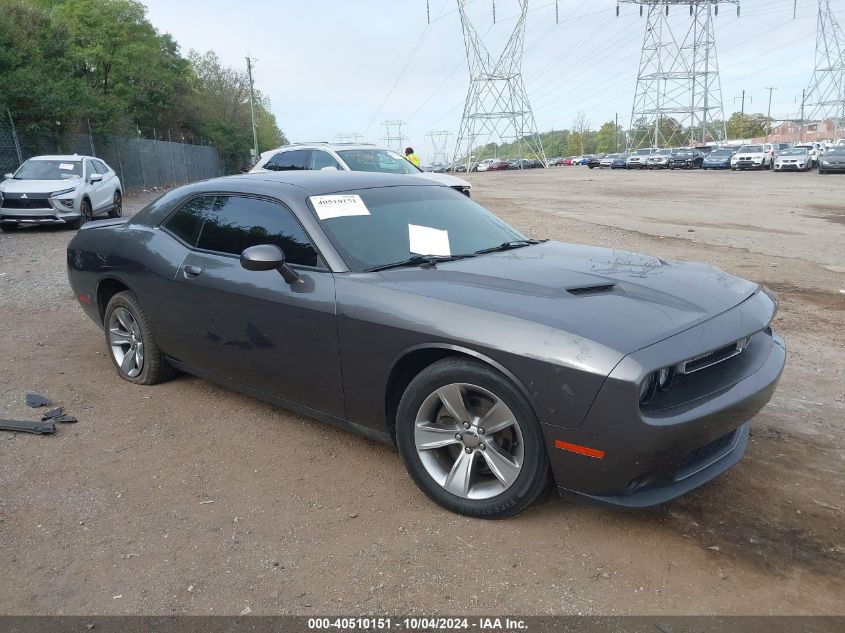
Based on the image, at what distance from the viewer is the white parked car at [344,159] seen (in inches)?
456

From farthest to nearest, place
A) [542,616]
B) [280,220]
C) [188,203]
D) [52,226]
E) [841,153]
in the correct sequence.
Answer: [841,153], [52,226], [188,203], [280,220], [542,616]

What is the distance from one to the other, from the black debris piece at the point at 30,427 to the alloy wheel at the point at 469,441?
93.9 inches

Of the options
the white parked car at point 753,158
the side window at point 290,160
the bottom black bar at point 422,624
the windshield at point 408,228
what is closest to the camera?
the bottom black bar at point 422,624

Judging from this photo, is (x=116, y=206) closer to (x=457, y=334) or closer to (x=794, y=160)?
(x=457, y=334)

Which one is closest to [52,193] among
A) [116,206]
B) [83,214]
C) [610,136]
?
[83,214]

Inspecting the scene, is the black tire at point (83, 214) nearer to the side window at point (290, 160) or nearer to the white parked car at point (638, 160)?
the side window at point (290, 160)

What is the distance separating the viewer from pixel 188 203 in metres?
4.52

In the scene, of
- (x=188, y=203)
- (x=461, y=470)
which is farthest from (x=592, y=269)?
(x=188, y=203)

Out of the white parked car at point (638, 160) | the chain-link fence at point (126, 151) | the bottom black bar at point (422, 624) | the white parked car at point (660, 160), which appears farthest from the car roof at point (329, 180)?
the white parked car at point (638, 160)

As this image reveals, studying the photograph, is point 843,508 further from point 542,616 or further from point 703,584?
point 542,616

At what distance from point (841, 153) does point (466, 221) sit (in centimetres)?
3525

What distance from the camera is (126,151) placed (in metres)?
28.8

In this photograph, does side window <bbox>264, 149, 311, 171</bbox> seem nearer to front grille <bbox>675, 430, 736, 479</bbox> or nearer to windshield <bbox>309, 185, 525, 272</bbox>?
windshield <bbox>309, 185, 525, 272</bbox>

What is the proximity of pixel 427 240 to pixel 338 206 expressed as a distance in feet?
1.74
